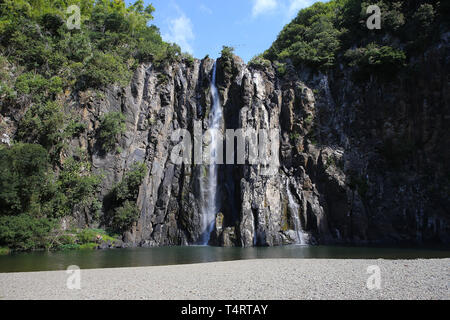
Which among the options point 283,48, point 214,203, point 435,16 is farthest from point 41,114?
point 435,16

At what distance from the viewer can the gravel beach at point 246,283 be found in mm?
8109

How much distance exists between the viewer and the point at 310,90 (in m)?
35.8

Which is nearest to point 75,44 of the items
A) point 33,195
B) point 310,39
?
point 33,195

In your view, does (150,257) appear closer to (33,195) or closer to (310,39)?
(33,195)

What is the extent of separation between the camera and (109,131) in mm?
31734

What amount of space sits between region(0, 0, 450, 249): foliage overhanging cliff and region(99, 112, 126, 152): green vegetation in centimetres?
14

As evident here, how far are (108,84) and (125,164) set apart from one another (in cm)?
980

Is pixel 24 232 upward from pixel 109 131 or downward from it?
downward

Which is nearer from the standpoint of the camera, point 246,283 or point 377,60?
point 246,283

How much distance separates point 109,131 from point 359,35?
32.7 metres

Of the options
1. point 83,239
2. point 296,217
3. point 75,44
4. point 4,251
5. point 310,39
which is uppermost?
point 310,39

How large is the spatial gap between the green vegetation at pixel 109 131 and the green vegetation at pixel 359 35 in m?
23.7

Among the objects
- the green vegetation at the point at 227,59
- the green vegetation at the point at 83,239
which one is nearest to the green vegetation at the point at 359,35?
the green vegetation at the point at 227,59
